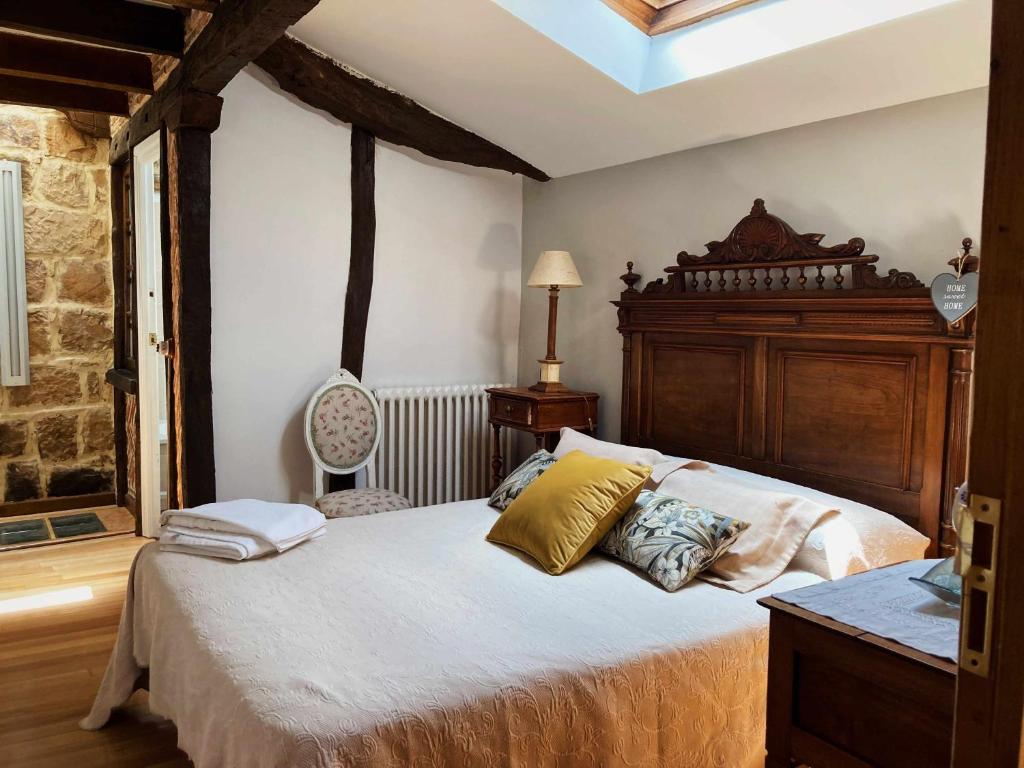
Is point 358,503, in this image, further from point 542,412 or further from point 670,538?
point 670,538

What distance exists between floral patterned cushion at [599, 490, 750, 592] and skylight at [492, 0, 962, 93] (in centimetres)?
151

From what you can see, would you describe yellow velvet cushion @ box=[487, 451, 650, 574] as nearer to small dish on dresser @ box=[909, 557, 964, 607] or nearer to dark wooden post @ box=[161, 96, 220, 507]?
small dish on dresser @ box=[909, 557, 964, 607]

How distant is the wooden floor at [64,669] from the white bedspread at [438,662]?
0.43 ft

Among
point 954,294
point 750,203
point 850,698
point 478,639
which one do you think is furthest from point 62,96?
point 850,698

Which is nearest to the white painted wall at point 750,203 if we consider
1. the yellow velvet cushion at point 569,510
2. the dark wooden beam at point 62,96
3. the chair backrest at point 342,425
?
the chair backrest at point 342,425

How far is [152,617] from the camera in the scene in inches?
92.9

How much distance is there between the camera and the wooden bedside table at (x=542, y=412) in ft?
12.9

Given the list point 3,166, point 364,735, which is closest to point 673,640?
point 364,735

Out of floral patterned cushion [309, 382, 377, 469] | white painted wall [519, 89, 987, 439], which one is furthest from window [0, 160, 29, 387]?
white painted wall [519, 89, 987, 439]

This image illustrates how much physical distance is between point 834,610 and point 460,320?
3186mm

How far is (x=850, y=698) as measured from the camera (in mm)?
1487

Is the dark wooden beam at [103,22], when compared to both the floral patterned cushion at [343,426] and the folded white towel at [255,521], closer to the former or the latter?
the floral patterned cushion at [343,426]

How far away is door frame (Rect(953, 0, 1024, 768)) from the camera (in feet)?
2.90

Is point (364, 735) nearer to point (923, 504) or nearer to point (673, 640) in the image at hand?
point (673, 640)
